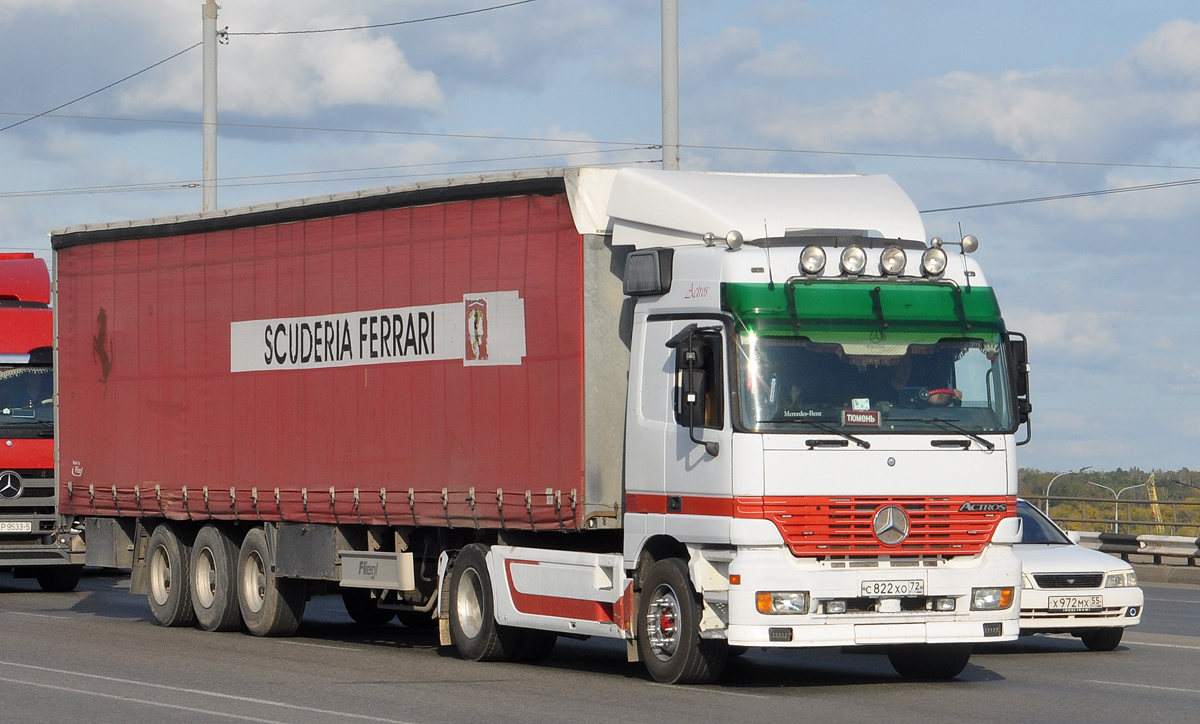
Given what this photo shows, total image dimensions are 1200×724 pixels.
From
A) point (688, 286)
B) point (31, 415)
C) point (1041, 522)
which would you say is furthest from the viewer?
point (31, 415)

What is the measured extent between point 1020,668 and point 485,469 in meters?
4.80

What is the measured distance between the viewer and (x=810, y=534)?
42.9ft

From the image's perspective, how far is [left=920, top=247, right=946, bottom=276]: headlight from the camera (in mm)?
13828

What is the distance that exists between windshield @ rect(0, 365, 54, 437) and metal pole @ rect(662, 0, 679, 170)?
30.8ft

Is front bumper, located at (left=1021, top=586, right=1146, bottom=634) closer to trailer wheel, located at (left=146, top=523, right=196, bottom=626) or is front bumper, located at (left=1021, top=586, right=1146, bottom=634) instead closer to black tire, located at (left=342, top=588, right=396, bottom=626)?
black tire, located at (left=342, top=588, right=396, bottom=626)

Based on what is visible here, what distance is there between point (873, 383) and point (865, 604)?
1577 millimetres

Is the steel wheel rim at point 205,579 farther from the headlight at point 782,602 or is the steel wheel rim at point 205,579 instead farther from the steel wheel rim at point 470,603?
the headlight at point 782,602

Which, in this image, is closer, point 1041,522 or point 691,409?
point 691,409

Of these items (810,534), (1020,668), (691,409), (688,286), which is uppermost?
(688,286)

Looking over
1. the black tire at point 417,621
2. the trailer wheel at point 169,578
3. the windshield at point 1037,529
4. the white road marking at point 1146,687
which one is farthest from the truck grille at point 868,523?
the trailer wheel at point 169,578

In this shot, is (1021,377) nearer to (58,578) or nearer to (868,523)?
(868,523)

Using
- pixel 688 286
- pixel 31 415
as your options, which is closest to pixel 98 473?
pixel 31 415

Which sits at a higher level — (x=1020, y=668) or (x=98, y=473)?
(x=98, y=473)

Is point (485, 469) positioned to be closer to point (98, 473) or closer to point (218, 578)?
point (218, 578)
